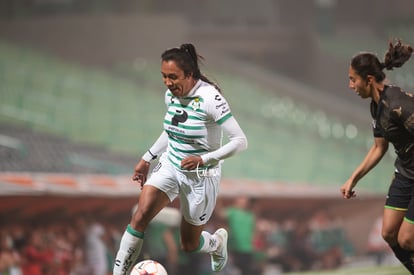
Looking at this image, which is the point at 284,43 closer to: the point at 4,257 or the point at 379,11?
the point at 379,11

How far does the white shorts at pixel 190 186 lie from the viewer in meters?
5.73

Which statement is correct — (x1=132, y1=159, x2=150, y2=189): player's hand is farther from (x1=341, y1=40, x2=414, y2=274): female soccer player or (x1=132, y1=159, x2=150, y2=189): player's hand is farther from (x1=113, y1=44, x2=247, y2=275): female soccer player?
(x1=341, y1=40, x2=414, y2=274): female soccer player

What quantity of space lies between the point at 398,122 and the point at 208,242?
1.97 meters

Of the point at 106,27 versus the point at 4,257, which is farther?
the point at 106,27

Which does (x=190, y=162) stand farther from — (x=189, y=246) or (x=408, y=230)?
(x=408, y=230)

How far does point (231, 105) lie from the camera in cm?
1844

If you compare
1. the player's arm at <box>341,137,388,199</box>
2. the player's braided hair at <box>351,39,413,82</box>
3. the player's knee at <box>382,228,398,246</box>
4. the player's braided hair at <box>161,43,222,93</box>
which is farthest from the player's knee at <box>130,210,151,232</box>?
the player's braided hair at <box>351,39,413,82</box>

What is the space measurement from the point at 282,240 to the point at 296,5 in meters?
7.30

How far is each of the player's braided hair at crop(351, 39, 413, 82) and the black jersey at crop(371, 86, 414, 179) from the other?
0.14 meters

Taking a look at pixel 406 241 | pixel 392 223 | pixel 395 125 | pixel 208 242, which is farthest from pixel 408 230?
pixel 208 242

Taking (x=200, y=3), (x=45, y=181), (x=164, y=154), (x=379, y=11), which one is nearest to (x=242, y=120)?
(x=200, y=3)

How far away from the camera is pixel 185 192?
586 centimetres

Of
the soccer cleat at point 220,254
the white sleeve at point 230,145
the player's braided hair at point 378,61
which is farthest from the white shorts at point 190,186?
the player's braided hair at point 378,61

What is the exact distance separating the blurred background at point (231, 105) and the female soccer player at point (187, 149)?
5325 mm
